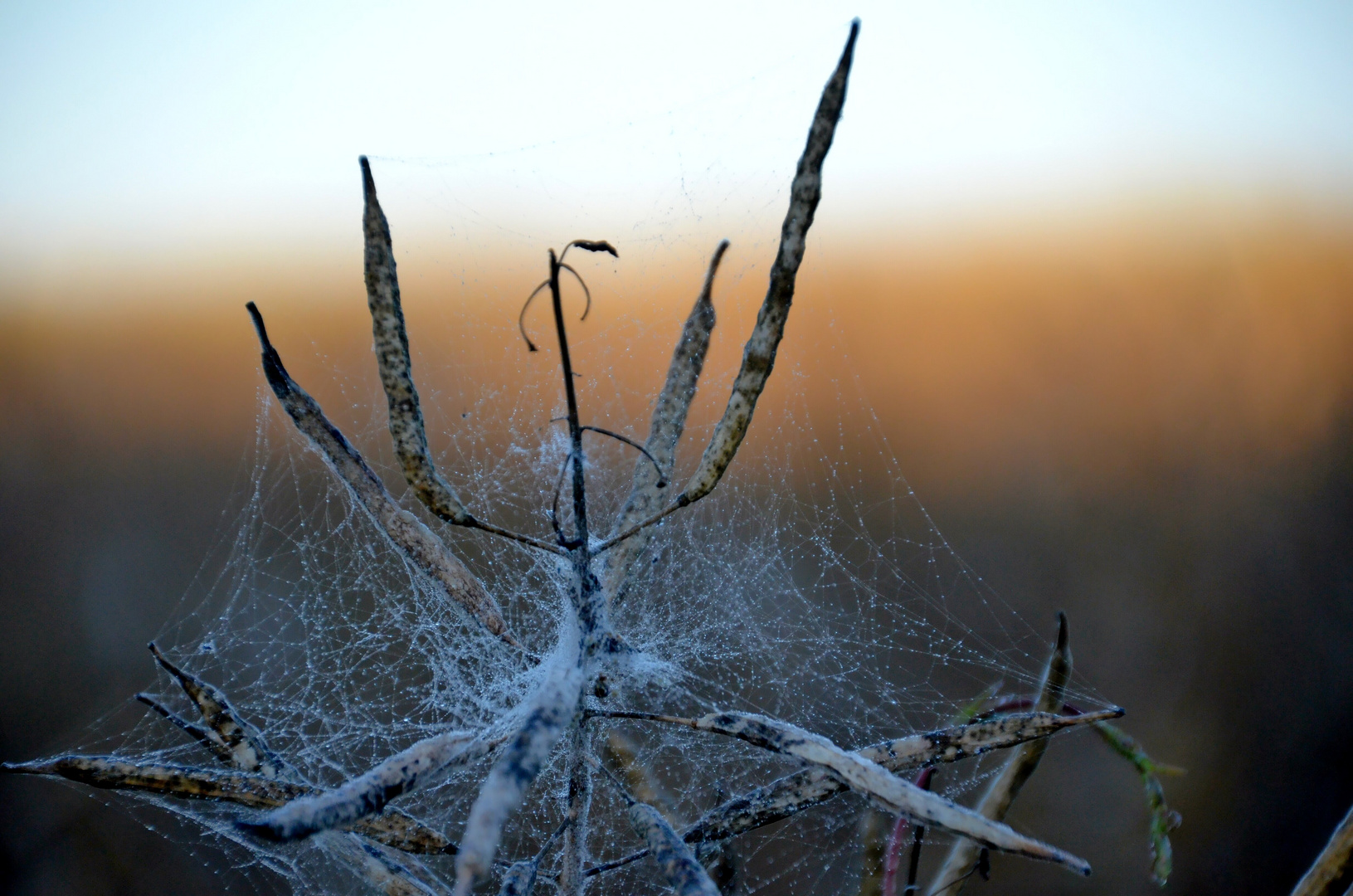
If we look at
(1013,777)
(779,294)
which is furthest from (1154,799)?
(779,294)

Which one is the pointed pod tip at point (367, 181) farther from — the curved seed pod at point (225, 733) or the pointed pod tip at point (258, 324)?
the curved seed pod at point (225, 733)

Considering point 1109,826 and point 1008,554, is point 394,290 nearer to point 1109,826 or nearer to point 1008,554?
point 1008,554

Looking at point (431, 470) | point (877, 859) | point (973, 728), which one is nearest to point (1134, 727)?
point (877, 859)

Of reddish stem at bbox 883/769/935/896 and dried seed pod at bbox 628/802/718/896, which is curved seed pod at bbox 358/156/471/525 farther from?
reddish stem at bbox 883/769/935/896

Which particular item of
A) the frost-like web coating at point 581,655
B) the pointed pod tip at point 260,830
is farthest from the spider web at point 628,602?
the pointed pod tip at point 260,830

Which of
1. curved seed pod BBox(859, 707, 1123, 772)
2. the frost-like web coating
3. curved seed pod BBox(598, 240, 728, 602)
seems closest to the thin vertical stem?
the frost-like web coating

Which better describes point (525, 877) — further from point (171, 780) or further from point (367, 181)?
point (367, 181)
